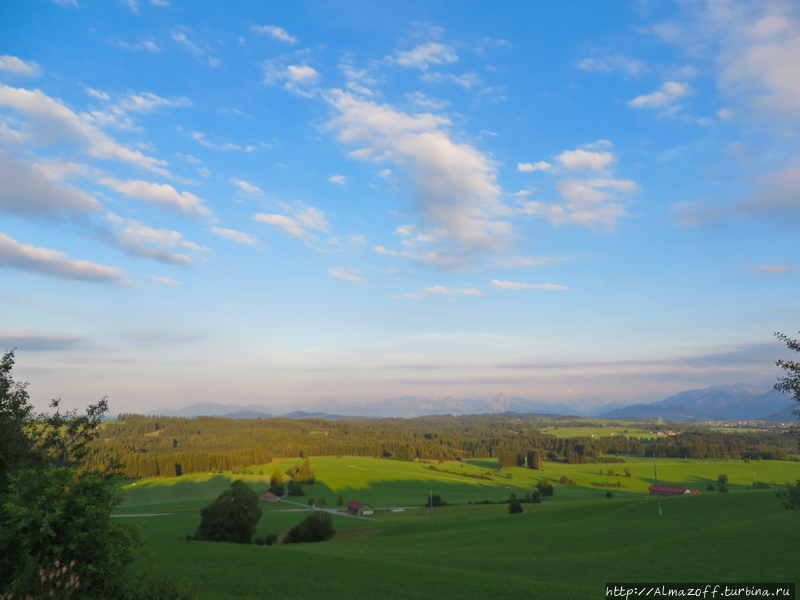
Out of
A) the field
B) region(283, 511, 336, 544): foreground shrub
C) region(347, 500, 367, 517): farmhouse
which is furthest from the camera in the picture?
region(347, 500, 367, 517): farmhouse

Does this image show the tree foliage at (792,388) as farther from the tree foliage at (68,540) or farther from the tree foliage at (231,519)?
the tree foliage at (231,519)

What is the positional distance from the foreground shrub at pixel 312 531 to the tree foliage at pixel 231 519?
20.6 ft

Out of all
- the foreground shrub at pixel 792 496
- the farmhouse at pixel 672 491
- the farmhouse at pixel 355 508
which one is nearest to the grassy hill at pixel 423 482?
the farmhouse at pixel 672 491

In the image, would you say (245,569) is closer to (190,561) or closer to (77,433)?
(190,561)

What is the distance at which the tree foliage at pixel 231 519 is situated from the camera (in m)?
50.8

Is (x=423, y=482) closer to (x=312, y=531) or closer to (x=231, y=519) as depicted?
(x=312, y=531)

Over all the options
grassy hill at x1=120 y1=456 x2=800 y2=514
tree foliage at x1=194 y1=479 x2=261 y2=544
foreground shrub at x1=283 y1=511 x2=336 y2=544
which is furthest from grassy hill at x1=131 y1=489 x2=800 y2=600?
grassy hill at x1=120 y1=456 x2=800 y2=514

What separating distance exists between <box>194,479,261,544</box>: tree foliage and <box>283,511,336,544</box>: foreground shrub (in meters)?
6.27

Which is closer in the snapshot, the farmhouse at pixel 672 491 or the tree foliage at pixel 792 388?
the tree foliage at pixel 792 388

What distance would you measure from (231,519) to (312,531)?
1145cm

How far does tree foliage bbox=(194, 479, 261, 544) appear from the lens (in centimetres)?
5084

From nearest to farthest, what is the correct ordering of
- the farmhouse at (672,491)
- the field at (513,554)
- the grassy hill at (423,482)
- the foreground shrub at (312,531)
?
the field at (513,554), the foreground shrub at (312,531), the farmhouse at (672,491), the grassy hill at (423,482)

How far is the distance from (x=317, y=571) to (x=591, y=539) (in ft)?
89.6

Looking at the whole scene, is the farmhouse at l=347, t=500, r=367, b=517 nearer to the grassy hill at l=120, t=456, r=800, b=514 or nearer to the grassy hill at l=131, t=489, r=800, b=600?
the grassy hill at l=120, t=456, r=800, b=514
